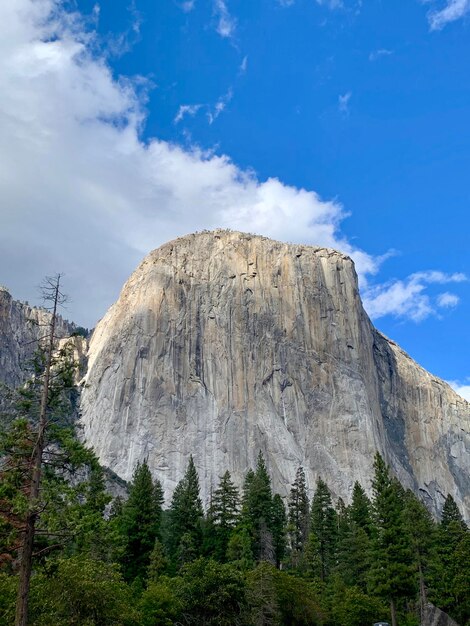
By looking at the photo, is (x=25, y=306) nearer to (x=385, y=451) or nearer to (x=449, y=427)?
(x=385, y=451)

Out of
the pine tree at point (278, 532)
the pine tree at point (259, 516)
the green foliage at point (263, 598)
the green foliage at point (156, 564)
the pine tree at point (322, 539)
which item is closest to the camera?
the green foliage at point (263, 598)

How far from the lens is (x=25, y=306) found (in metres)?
139

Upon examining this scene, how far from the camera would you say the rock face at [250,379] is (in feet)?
338

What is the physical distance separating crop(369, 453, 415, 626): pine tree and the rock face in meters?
55.8

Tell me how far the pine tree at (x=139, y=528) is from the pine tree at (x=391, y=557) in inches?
593

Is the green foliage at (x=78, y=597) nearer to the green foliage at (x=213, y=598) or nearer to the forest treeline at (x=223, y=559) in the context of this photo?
the forest treeline at (x=223, y=559)

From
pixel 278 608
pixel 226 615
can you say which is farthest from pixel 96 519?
pixel 278 608

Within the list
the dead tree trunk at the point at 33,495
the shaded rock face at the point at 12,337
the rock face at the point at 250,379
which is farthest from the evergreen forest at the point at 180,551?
the shaded rock face at the point at 12,337

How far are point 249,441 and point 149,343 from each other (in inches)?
919

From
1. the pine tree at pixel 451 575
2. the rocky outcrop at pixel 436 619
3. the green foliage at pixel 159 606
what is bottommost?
the rocky outcrop at pixel 436 619

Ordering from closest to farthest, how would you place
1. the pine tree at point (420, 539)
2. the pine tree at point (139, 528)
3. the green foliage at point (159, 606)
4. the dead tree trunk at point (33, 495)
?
the dead tree trunk at point (33, 495), the green foliage at point (159, 606), the pine tree at point (139, 528), the pine tree at point (420, 539)

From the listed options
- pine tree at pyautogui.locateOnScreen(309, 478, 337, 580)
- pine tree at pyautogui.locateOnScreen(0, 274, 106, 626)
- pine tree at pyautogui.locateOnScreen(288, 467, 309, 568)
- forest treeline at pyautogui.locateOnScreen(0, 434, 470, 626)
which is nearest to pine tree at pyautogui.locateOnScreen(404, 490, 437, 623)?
forest treeline at pyautogui.locateOnScreen(0, 434, 470, 626)

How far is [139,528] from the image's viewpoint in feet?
152

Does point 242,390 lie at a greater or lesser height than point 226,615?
greater
